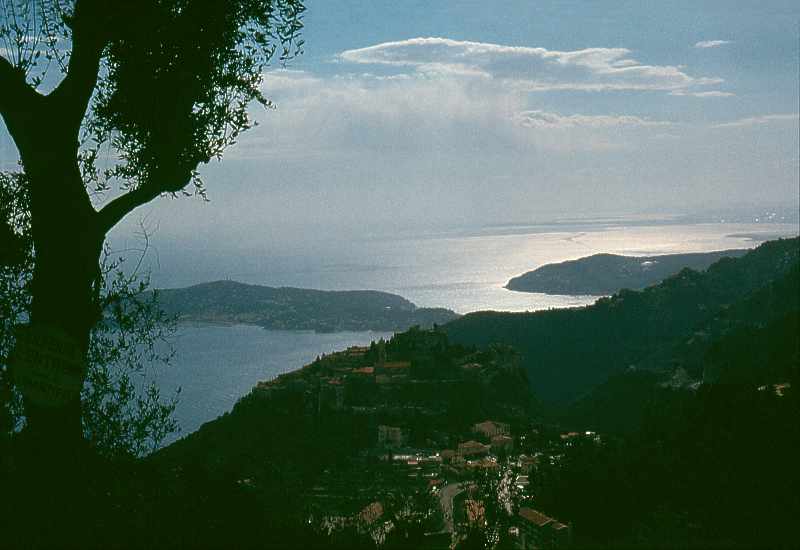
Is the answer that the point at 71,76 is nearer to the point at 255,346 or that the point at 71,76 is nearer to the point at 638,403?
the point at 638,403

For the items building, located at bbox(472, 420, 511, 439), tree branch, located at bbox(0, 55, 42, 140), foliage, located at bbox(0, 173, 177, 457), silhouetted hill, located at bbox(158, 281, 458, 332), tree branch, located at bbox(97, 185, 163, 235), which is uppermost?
tree branch, located at bbox(0, 55, 42, 140)

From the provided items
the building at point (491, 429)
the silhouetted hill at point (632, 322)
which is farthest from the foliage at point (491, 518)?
the silhouetted hill at point (632, 322)

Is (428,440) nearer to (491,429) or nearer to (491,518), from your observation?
(491,429)

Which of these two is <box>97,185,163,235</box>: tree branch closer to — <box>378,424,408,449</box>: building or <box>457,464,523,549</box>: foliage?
<box>457,464,523,549</box>: foliage

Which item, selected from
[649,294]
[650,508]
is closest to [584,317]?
[649,294]

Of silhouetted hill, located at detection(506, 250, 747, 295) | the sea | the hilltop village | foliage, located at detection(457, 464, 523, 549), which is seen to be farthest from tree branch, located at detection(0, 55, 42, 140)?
silhouetted hill, located at detection(506, 250, 747, 295)
